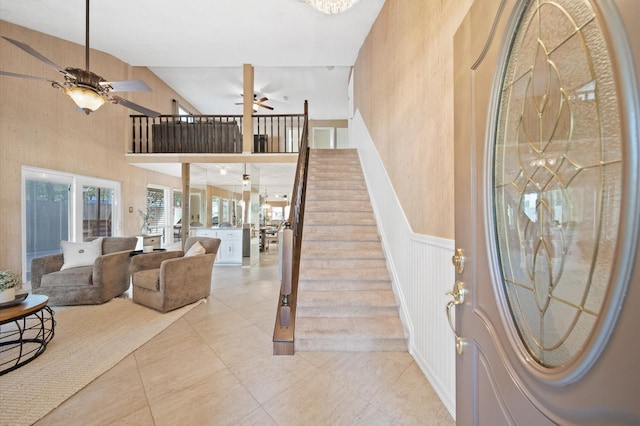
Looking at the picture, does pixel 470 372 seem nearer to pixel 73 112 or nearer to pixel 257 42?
pixel 257 42

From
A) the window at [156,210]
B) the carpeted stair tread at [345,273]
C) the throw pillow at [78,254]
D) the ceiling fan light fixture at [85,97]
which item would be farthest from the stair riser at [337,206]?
the window at [156,210]

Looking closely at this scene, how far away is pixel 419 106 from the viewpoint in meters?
2.11

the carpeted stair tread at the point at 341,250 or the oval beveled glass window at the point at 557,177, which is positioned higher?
the oval beveled glass window at the point at 557,177

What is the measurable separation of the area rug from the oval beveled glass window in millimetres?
2835

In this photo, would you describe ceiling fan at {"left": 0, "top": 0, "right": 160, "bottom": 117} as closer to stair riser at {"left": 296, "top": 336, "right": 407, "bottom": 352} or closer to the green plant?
the green plant

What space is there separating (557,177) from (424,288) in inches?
64.0

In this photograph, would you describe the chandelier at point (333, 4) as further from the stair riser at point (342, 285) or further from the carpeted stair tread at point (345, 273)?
the stair riser at point (342, 285)

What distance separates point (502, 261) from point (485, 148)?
358 mm

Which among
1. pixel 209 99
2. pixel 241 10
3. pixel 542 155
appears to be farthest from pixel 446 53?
pixel 209 99

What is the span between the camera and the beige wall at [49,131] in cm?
359

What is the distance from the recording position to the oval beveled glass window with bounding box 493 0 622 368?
46 cm

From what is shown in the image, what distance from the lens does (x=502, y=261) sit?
0.75m

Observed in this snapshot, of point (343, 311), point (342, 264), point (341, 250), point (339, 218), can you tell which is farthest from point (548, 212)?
point (339, 218)

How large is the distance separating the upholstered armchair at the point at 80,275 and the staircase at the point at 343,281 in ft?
9.43
